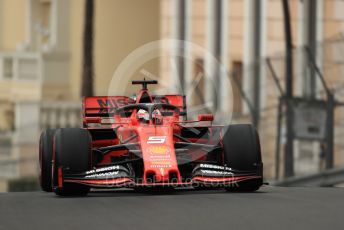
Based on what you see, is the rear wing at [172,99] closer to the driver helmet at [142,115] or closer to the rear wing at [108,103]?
the rear wing at [108,103]

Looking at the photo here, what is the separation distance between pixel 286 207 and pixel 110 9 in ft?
144

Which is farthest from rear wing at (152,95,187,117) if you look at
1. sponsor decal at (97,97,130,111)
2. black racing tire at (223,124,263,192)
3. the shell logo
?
the shell logo

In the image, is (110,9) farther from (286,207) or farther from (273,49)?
(286,207)

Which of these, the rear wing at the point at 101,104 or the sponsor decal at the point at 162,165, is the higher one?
the rear wing at the point at 101,104

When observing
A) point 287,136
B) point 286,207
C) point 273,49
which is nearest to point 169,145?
→ point 286,207

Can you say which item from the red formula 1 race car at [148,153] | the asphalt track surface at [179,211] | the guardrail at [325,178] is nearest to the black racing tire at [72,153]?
the red formula 1 race car at [148,153]

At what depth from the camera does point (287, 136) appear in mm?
31562

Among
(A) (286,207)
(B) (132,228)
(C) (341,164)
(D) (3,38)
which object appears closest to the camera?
(B) (132,228)

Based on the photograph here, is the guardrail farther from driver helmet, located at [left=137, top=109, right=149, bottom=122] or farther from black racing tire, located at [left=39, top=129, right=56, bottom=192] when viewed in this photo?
black racing tire, located at [left=39, top=129, right=56, bottom=192]

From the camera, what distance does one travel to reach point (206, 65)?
32.5m

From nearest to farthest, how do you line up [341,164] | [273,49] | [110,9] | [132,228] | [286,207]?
[132,228] → [286,207] → [341,164] → [273,49] → [110,9]

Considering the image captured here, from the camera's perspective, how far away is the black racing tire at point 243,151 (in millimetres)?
19250

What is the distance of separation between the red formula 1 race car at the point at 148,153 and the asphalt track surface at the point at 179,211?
8.9 inches

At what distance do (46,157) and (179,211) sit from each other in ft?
13.5
